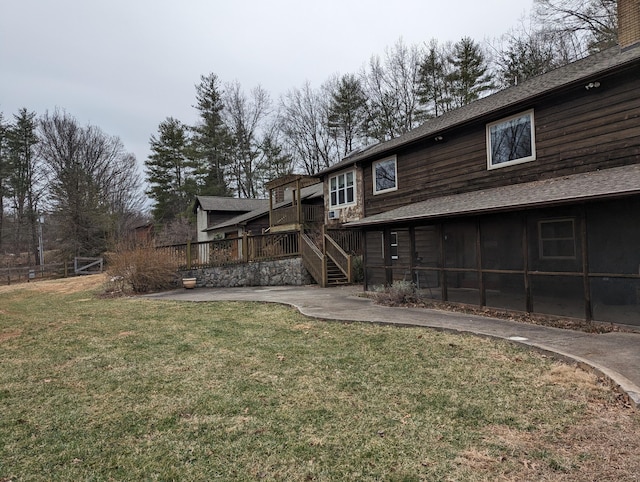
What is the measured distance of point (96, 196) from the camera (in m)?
31.9

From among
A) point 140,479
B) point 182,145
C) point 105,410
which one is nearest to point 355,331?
point 105,410

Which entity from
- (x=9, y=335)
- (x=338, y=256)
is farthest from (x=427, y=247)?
Result: (x=9, y=335)

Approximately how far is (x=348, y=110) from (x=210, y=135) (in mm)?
13958

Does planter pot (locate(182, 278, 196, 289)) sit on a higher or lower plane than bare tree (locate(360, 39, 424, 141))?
lower

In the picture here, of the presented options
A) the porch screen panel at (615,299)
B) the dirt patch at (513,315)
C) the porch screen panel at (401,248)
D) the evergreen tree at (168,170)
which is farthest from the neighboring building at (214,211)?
the porch screen panel at (615,299)

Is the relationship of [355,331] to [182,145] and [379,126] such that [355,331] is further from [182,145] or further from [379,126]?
[182,145]

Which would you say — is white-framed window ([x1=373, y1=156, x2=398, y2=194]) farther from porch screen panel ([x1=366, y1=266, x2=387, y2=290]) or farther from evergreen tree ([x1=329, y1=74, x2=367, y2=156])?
evergreen tree ([x1=329, y1=74, x2=367, y2=156])

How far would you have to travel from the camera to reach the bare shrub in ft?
48.5

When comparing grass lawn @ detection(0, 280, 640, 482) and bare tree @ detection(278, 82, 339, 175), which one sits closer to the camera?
grass lawn @ detection(0, 280, 640, 482)

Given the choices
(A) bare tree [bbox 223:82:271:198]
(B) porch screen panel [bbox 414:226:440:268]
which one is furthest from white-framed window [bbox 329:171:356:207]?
(A) bare tree [bbox 223:82:271:198]

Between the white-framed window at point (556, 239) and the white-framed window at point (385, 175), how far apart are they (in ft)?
18.0

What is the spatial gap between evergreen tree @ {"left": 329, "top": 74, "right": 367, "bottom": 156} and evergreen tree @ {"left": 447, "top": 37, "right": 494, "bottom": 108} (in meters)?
7.79

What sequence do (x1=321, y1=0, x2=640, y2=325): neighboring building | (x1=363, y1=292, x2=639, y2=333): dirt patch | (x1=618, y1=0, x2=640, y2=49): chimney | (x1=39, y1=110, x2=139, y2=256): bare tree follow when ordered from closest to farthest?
1. (x1=363, y1=292, x2=639, y2=333): dirt patch
2. (x1=321, y1=0, x2=640, y2=325): neighboring building
3. (x1=618, y1=0, x2=640, y2=49): chimney
4. (x1=39, y1=110, x2=139, y2=256): bare tree

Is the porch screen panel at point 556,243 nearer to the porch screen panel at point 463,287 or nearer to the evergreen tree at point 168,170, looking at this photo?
the porch screen panel at point 463,287
